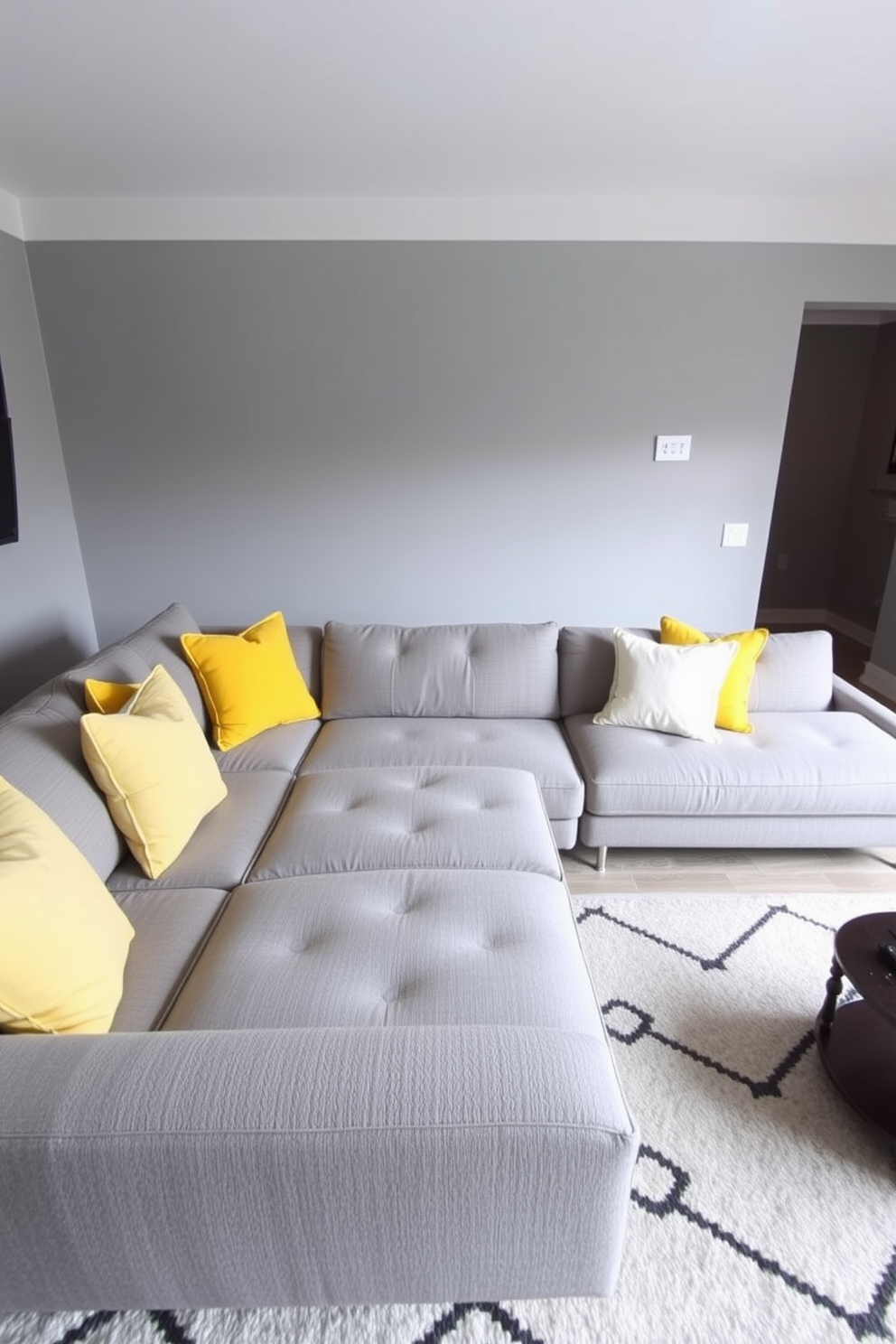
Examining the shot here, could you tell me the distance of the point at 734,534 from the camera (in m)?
2.91

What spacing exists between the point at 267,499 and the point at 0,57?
4.90 ft

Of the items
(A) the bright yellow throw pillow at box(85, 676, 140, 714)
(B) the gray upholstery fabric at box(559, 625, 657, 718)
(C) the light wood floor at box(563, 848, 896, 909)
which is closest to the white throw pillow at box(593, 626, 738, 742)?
(B) the gray upholstery fabric at box(559, 625, 657, 718)

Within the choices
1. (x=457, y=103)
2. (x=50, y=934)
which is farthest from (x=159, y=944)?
(x=457, y=103)

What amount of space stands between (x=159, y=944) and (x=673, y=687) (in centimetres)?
167

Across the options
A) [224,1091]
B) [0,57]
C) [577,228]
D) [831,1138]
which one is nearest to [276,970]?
[224,1091]

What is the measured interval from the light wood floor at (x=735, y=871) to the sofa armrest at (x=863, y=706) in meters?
0.45

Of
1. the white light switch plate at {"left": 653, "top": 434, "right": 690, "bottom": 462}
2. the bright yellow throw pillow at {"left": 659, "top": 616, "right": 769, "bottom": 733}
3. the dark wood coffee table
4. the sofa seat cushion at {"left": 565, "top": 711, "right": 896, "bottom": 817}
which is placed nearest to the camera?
the dark wood coffee table

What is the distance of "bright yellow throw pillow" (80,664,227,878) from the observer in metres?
1.45

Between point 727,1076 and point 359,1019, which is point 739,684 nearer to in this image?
point 727,1076

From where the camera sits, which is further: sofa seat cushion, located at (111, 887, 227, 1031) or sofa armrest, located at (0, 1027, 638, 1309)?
sofa seat cushion, located at (111, 887, 227, 1031)

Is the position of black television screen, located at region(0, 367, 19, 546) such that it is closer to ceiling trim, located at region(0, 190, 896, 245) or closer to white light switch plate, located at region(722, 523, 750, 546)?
ceiling trim, located at region(0, 190, 896, 245)

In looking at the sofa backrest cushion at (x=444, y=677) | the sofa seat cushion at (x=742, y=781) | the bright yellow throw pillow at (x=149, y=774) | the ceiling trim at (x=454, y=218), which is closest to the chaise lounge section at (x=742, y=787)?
the sofa seat cushion at (x=742, y=781)

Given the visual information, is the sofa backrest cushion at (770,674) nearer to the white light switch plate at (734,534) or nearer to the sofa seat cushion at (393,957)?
the white light switch plate at (734,534)

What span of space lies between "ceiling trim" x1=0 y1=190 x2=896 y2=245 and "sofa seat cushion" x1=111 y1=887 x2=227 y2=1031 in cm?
245
